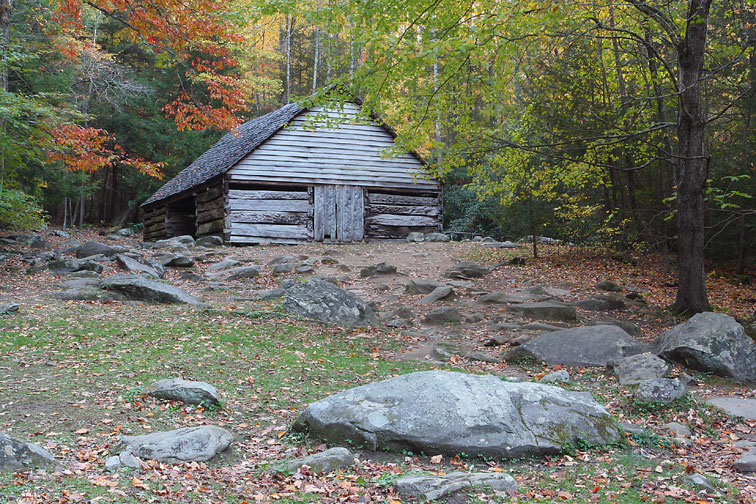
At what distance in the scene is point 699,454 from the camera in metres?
5.03

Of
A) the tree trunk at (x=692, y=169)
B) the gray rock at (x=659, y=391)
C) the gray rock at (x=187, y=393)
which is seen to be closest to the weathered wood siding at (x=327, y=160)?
the tree trunk at (x=692, y=169)

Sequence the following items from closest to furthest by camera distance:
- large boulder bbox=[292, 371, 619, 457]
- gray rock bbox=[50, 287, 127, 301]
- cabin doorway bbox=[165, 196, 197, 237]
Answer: large boulder bbox=[292, 371, 619, 457] → gray rock bbox=[50, 287, 127, 301] → cabin doorway bbox=[165, 196, 197, 237]

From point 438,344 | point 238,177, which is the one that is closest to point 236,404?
Result: point 438,344

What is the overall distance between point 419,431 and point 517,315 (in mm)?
6773

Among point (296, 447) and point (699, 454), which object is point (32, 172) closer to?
point (296, 447)

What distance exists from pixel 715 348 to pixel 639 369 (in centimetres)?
131

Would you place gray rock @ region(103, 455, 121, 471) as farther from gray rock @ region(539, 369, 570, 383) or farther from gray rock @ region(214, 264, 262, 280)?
gray rock @ region(214, 264, 262, 280)

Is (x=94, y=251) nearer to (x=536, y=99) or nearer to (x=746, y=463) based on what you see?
(x=536, y=99)

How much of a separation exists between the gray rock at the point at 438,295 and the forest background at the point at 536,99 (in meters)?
2.60

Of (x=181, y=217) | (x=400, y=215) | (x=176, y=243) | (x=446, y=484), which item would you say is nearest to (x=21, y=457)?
(x=446, y=484)

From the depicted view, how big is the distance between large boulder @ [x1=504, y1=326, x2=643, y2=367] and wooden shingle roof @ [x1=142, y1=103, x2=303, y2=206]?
12.3 m

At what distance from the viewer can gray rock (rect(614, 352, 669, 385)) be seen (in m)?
6.98

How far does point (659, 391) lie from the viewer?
248 inches

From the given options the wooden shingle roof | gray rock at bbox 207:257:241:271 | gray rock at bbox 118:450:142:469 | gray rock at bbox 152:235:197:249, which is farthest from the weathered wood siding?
gray rock at bbox 118:450:142:469
